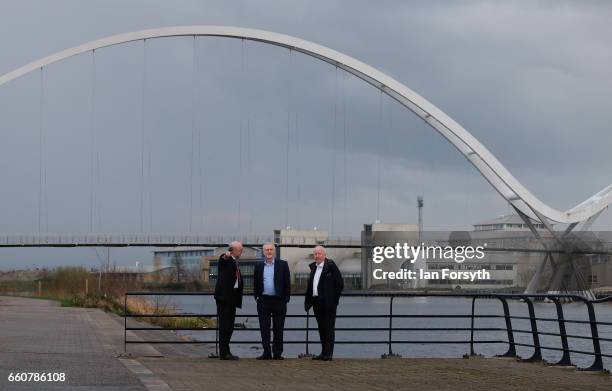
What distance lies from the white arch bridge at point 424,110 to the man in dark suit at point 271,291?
3596 centimetres

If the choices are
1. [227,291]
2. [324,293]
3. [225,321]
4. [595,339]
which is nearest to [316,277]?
[324,293]

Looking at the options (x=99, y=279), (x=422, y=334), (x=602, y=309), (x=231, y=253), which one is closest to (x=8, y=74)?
(x=99, y=279)

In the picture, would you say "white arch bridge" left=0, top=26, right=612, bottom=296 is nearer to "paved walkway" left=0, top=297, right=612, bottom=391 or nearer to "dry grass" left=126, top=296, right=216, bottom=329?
"dry grass" left=126, top=296, right=216, bottom=329

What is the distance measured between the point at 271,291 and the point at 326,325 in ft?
3.17

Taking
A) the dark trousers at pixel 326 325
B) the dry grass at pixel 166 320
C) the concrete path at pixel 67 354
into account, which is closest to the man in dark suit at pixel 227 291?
the dark trousers at pixel 326 325

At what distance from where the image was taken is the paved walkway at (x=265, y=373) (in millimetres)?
11672

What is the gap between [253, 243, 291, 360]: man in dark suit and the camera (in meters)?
15.8

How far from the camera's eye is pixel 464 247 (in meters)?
79.1

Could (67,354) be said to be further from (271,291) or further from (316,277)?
(316,277)

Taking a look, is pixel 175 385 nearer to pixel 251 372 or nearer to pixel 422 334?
pixel 251 372

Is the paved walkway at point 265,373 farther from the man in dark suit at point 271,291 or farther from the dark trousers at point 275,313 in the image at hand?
the man in dark suit at point 271,291

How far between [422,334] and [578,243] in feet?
160

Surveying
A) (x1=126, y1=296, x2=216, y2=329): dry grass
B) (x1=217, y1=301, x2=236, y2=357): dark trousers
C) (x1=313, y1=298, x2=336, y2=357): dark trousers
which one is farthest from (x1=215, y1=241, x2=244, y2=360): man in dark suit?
(x1=126, y1=296, x2=216, y2=329): dry grass

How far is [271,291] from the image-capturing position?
15.8 m
